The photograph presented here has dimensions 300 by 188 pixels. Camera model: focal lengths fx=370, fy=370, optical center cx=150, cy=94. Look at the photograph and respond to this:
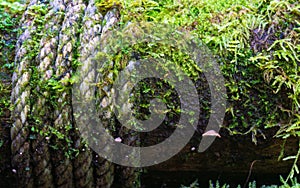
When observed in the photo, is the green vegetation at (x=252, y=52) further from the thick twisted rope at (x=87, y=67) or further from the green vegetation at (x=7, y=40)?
the green vegetation at (x=7, y=40)

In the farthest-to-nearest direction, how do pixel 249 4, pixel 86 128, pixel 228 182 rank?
1. pixel 228 182
2. pixel 249 4
3. pixel 86 128

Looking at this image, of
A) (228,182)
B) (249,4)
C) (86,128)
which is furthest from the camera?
(228,182)

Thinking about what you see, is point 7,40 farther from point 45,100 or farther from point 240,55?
point 240,55

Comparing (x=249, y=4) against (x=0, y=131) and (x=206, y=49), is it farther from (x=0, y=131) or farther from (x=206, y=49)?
(x=0, y=131)

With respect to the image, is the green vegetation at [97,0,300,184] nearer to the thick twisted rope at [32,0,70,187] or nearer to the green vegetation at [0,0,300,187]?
the green vegetation at [0,0,300,187]

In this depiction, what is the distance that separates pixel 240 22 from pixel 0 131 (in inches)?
A: 43.1

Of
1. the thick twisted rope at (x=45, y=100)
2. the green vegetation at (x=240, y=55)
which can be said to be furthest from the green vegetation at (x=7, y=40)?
the thick twisted rope at (x=45, y=100)

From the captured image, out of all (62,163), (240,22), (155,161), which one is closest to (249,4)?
(240,22)

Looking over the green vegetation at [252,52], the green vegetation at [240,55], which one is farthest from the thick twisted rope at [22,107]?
the green vegetation at [252,52]

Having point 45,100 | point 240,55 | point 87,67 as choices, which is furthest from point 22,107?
point 240,55

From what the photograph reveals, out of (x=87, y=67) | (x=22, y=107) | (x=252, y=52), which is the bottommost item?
(x=22, y=107)

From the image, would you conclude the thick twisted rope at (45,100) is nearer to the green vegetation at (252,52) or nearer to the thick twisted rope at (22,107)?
the thick twisted rope at (22,107)

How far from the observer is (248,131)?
5.13 feet

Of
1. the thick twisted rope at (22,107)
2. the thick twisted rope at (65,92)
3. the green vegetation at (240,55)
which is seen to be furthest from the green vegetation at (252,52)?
the thick twisted rope at (22,107)
